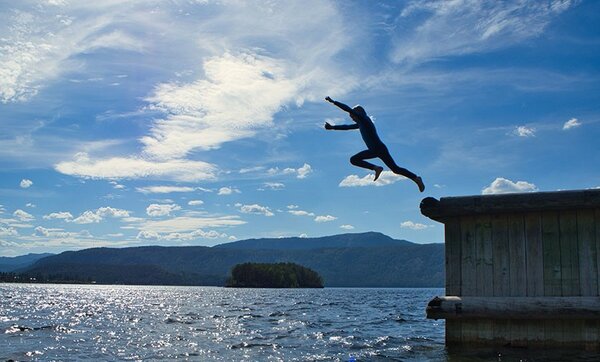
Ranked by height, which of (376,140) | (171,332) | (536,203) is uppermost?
(376,140)

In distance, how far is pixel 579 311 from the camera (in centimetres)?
1285

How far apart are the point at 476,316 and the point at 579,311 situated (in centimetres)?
213

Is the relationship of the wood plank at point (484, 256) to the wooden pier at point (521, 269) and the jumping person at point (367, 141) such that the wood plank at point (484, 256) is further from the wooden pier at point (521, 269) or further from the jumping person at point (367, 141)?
the jumping person at point (367, 141)

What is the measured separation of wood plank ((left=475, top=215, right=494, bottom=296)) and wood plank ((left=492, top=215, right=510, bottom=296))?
9 centimetres

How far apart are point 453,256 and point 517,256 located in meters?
1.47

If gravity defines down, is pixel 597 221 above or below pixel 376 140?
below

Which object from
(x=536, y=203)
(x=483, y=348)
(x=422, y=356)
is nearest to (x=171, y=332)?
(x=422, y=356)

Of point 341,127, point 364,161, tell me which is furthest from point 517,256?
point 341,127

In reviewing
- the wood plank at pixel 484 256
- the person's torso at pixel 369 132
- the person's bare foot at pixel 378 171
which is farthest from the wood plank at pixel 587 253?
the person's torso at pixel 369 132

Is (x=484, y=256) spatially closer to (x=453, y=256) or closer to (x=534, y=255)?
(x=453, y=256)

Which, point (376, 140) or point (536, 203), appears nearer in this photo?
point (376, 140)

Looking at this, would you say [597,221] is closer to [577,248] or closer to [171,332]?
[577,248]

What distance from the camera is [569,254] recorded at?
44.3ft

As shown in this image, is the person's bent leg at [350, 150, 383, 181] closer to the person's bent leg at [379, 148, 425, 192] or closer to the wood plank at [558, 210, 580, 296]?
the person's bent leg at [379, 148, 425, 192]
